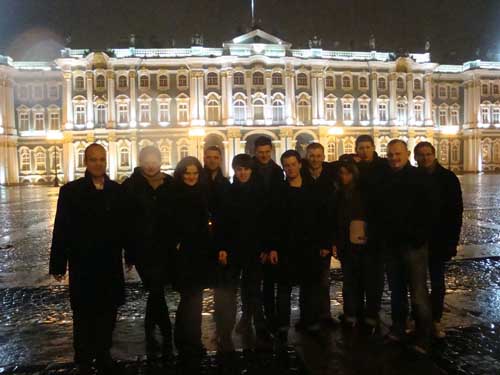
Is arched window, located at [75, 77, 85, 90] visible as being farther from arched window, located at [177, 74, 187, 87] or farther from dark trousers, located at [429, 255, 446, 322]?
dark trousers, located at [429, 255, 446, 322]

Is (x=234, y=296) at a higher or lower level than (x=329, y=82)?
lower

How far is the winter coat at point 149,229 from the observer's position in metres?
4.39

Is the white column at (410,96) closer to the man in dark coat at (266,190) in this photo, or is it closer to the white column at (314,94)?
the white column at (314,94)

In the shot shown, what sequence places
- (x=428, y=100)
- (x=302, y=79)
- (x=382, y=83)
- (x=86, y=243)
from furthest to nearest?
(x=428, y=100) → (x=382, y=83) → (x=302, y=79) → (x=86, y=243)

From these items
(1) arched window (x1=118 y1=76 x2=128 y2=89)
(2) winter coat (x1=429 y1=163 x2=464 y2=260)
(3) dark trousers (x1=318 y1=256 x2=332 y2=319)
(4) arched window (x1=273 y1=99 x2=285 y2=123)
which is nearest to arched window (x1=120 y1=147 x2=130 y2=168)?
(1) arched window (x1=118 y1=76 x2=128 y2=89)

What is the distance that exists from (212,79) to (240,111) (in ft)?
13.7

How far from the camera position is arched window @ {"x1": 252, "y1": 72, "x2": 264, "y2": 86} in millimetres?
44125

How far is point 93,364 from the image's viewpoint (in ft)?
13.4

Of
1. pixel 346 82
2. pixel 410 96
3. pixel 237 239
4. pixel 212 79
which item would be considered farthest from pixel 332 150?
pixel 237 239

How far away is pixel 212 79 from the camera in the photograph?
44438 mm

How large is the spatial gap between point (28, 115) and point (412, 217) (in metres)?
Answer: 48.9

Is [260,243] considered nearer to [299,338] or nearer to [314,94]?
[299,338]

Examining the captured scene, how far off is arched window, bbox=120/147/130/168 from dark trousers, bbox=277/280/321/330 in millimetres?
41352

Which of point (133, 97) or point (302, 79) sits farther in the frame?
point (302, 79)
